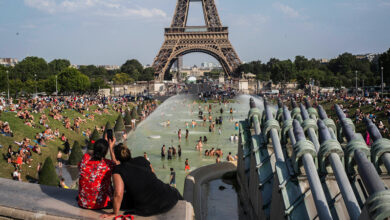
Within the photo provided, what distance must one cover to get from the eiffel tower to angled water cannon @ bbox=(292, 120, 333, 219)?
7536 cm

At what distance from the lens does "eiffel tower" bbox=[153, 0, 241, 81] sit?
8150 centimetres

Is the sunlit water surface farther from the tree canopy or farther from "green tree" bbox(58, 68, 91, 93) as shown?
the tree canopy

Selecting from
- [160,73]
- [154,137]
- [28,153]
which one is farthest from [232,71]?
[28,153]

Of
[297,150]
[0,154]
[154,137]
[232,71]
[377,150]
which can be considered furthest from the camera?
[232,71]

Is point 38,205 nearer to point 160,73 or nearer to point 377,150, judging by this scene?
point 377,150

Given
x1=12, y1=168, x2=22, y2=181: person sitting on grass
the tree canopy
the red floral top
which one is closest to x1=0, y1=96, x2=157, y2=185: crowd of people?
x1=12, y1=168, x2=22, y2=181: person sitting on grass

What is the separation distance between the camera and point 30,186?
4.88 metres

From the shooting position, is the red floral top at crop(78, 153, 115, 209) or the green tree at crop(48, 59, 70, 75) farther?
the green tree at crop(48, 59, 70, 75)

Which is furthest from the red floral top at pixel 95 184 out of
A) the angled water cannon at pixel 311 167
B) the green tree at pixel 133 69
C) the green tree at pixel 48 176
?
the green tree at pixel 133 69

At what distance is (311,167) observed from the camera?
4.59 m

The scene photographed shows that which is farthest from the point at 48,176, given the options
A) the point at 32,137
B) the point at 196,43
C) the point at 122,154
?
the point at 196,43

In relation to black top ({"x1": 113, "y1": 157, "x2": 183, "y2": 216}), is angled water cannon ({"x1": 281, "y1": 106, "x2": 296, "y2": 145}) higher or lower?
higher

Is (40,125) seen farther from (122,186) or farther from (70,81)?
(70,81)

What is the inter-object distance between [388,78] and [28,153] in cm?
5188
